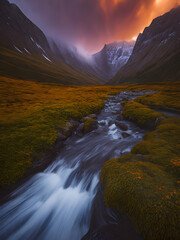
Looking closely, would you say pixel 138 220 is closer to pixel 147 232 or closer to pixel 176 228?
pixel 147 232

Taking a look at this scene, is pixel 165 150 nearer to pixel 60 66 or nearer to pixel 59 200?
pixel 59 200

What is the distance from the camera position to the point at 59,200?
6.20 meters

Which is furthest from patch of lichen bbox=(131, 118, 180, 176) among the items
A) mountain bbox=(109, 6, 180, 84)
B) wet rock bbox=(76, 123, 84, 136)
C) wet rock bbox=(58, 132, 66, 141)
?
mountain bbox=(109, 6, 180, 84)

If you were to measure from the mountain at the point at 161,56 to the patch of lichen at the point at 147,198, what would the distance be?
11870 centimetres

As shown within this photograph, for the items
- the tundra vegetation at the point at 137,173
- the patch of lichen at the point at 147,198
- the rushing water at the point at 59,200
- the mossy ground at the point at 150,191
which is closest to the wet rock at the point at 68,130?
Answer: the tundra vegetation at the point at 137,173

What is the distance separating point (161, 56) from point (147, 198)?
180 meters

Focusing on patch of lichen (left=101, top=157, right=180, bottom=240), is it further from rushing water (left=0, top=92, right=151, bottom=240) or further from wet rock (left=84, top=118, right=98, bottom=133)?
wet rock (left=84, top=118, right=98, bottom=133)

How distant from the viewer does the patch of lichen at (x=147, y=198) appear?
3.21 meters

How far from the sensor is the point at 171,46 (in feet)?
447

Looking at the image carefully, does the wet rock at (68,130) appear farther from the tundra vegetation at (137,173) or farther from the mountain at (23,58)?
the mountain at (23,58)

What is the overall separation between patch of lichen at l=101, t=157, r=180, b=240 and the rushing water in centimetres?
204

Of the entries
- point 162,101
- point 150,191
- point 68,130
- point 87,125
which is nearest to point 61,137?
point 68,130

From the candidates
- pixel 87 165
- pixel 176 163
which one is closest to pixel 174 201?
pixel 176 163

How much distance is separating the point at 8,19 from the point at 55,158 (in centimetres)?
27832
